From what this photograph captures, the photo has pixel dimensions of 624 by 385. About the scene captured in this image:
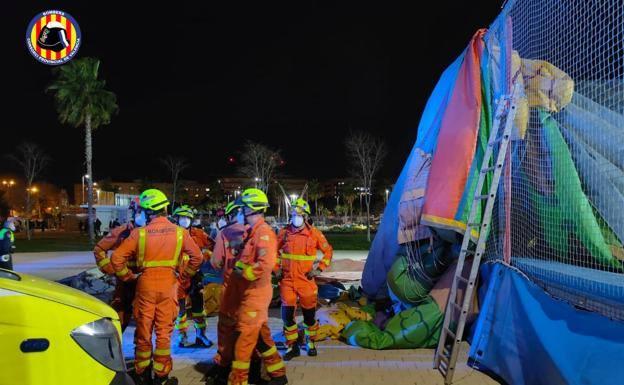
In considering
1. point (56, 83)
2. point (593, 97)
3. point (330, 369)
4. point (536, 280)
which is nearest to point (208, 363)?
point (330, 369)

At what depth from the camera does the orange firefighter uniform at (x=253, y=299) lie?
4734 millimetres

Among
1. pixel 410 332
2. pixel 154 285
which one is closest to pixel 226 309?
pixel 154 285

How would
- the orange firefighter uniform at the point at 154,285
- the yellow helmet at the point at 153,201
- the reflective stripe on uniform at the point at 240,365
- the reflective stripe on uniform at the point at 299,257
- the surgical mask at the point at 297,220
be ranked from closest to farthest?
the reflective stripe on uniform at the point at 240,365
the orange firefighter uniform at the point at 154,285
the yellow helmet at the point at 153,201
the reflective stripe on uniform at the point at 299,257
the surgical mask at the point at 297,220

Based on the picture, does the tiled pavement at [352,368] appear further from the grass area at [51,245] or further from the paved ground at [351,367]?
the grass area at [51,245]

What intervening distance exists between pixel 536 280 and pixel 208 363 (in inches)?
150

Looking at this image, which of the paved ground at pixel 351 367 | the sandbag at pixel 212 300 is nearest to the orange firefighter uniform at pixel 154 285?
the paved ground at pixel 351 367

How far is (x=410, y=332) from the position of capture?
21.5 ft

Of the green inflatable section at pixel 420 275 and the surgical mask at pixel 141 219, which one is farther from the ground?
the surgical mask at pixel 141 219

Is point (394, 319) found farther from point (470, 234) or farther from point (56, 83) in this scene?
point (56, 83)

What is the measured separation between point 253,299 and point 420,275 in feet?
10.9

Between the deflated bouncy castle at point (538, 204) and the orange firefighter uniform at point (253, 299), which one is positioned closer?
the deflated bouncy castle at point (538, 204)

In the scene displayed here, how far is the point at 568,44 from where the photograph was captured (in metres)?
4.93

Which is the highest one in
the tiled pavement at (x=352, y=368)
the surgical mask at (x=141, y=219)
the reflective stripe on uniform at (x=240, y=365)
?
the surgical mask at (x=141, y=219)

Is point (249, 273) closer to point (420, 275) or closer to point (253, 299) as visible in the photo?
point (253, 299)
